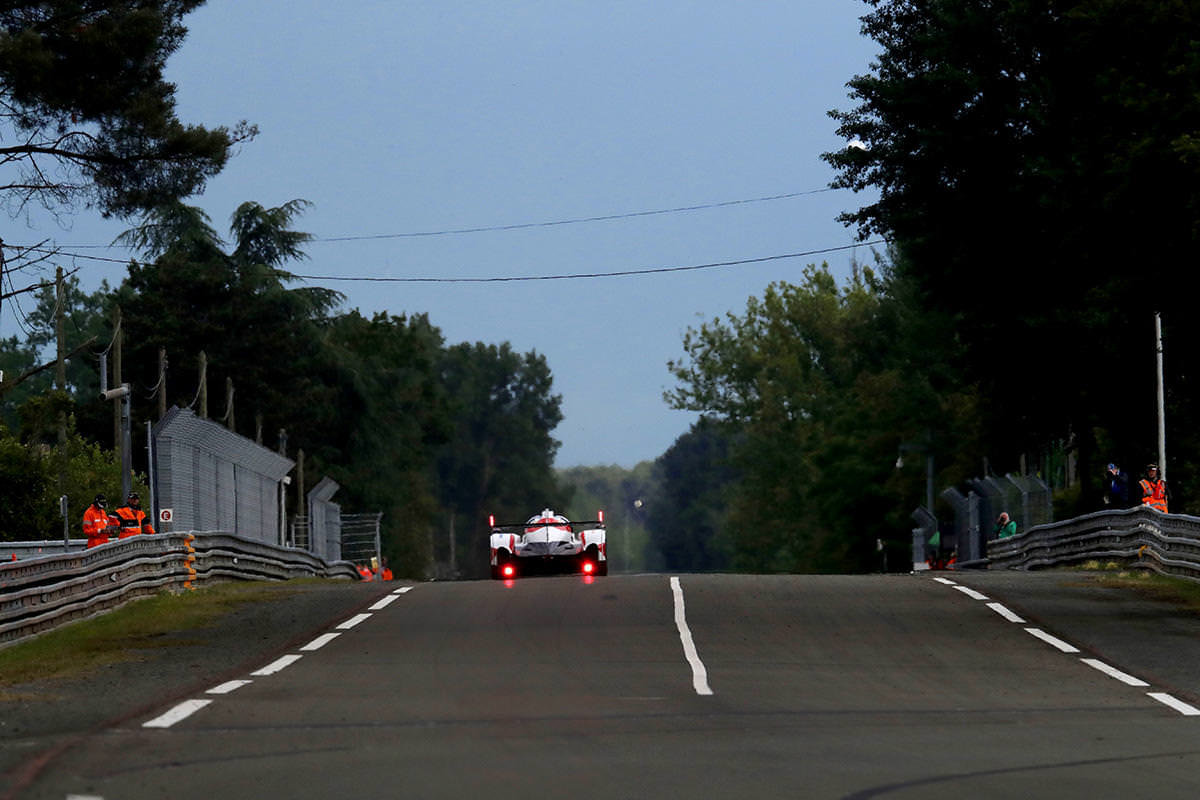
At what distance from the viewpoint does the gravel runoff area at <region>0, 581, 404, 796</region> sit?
1097 centimetres

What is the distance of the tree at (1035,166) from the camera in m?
22.0

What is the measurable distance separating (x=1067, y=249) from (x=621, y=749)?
1532 centimetres

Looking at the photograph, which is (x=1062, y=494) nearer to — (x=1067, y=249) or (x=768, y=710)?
(x=1067, y=249)

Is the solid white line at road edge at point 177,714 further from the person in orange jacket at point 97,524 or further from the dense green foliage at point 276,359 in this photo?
the dense green foliage at point 276,359

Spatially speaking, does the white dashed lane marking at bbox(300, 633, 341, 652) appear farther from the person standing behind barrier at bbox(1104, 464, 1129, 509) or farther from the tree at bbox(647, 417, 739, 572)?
the tree at bbox(647, 417, 739, 572)

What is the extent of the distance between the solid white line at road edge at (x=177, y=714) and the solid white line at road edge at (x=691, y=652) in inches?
139

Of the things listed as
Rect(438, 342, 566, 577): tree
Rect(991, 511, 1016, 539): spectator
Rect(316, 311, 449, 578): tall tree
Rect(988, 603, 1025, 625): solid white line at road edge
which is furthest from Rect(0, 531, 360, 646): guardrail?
Rect(438, 342, 566, 577): tree

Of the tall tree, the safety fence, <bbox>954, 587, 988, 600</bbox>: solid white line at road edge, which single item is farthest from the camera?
the tall tree

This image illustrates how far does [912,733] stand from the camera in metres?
11.4

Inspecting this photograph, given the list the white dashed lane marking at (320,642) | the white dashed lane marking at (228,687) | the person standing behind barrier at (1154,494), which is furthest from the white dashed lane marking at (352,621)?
the person standing behind barrier at (1154,494)

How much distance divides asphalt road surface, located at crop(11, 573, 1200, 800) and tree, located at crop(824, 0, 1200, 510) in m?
4.52

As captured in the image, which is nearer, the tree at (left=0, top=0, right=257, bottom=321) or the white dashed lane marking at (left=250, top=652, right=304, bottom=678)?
the white dashed lane marking at (left=250, top=652, right=304, bottom=678)

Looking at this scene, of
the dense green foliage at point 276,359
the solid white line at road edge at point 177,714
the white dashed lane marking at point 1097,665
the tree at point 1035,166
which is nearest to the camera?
the solid white line at road edge at point 177,714

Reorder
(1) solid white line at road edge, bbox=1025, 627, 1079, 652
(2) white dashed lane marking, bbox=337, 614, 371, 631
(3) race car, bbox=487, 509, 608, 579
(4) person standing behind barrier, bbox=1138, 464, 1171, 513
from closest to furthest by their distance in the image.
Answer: (1) solid white line at road edge, bbox=1025, 627, 1079, 652 < (2) white dashed lane marking, bbox=337, 614, 371, 631 < (4) person standing behind barrier, bbox=1138, 464, 1171, 513 < (3) race car, bbox=487, 509, 608, 579
